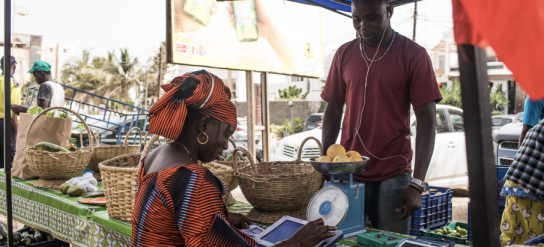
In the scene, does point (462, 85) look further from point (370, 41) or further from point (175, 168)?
point (370, 41)

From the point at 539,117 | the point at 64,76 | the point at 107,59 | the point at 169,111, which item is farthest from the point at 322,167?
the point at 64,76

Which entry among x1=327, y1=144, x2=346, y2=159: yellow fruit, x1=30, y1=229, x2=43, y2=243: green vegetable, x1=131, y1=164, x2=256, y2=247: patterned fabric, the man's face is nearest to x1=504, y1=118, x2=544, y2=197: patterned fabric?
the man's face

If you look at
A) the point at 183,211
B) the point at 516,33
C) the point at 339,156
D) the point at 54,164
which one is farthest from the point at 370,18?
the point at 54,164

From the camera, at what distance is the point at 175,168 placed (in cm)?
133

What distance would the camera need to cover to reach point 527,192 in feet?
7.13

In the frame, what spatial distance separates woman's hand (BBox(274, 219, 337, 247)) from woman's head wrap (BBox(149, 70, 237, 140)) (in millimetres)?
505

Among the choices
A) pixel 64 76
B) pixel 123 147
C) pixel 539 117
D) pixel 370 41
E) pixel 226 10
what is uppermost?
pixel 64 76

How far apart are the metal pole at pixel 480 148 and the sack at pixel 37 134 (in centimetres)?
337

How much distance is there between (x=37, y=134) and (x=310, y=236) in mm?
2758

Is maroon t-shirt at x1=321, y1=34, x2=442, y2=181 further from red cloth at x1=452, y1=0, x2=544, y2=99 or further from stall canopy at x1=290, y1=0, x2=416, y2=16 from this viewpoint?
red cloth at x1=452, y1=0, x2=544, y2=99

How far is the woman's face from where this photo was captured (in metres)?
1.48

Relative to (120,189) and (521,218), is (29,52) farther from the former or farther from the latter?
(521,218)

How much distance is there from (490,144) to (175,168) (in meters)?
0.98

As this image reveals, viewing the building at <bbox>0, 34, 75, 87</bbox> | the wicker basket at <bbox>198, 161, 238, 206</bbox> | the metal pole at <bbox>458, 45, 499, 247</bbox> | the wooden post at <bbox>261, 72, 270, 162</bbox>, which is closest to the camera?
the metal pole at <bbox>458, 45, 499, 247</bbox>
